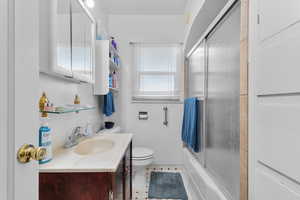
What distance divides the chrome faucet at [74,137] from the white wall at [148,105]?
4.07 feet

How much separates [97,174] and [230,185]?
93cm

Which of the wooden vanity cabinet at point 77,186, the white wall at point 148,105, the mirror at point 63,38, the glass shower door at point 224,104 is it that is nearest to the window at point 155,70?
the white wall at point 148,105

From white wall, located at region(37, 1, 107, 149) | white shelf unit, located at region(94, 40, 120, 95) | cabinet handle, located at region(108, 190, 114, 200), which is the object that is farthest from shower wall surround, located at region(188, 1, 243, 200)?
white wall, located at region(37, 1, 107, 149)

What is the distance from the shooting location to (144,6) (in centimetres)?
263

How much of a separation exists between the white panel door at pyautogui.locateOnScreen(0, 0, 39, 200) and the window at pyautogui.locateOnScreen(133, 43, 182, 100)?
2.32 m

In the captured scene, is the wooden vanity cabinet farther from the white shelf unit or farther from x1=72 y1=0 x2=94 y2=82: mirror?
the white shelf unit

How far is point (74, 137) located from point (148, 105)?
1.53 meters

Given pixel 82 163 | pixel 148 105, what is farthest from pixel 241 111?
pixel 148 105

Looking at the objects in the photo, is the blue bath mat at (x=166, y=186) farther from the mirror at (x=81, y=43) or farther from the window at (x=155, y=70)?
the mirror at (x=81, y=43)

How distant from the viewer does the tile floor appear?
2031 mm

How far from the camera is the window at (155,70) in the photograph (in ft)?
9.39
